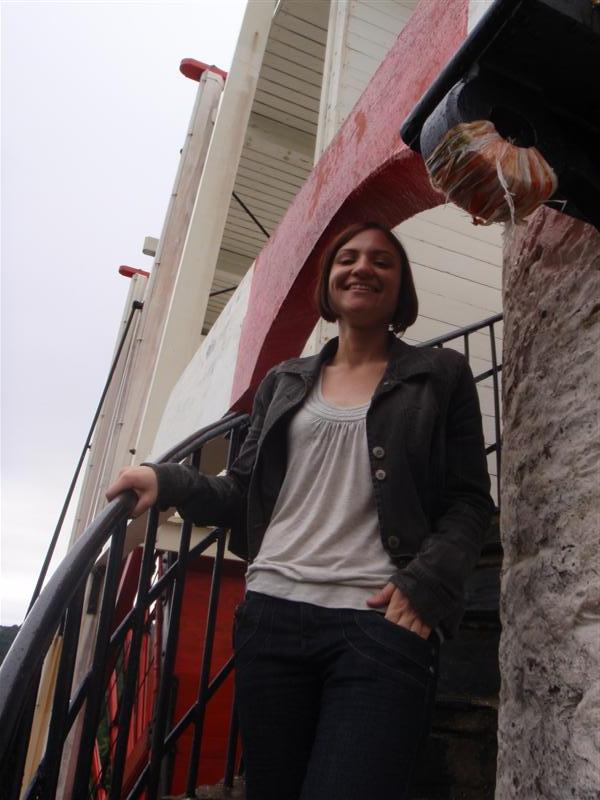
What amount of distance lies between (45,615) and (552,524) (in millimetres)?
1129

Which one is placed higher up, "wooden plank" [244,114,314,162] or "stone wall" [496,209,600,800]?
"wooden plank" [244,114,314,162]

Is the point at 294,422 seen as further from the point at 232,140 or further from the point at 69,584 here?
the point at 232,140

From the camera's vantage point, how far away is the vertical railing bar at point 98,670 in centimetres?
176

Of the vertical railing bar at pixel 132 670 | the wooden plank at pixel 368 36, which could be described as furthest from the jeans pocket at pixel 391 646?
the wooden plank at pixel 368 36

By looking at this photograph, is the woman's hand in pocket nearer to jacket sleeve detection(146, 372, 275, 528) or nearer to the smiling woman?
the smiling woman

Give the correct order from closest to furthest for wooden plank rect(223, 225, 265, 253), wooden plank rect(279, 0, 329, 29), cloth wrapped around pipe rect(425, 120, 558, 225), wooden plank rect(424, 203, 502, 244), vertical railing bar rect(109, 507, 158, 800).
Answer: cloth wrapped around pipe rect(425, 120, 558, 225)
vertical railing bar rect(109, 507, 158, 800)
wooden plank rect(424, 203, 502, 244)
wooden plank rect(279, 0, 329, 29)
wooden plank rect(223, 225, 265, 253)

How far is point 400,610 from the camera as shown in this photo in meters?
1.27

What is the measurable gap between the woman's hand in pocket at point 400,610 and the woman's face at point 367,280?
723 mm

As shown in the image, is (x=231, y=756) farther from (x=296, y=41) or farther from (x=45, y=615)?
(x=296, y=41)

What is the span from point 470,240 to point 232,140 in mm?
2583

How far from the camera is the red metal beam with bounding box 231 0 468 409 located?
2.30 meters

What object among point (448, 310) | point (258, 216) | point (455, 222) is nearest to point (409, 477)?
point (448, 310)

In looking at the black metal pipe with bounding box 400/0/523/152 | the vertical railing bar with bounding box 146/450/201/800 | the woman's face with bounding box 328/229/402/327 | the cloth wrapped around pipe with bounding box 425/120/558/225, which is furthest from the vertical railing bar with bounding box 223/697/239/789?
the black metal pipe with bounding box 400/0/523/152

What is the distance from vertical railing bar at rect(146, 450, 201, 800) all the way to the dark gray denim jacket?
364 mm
